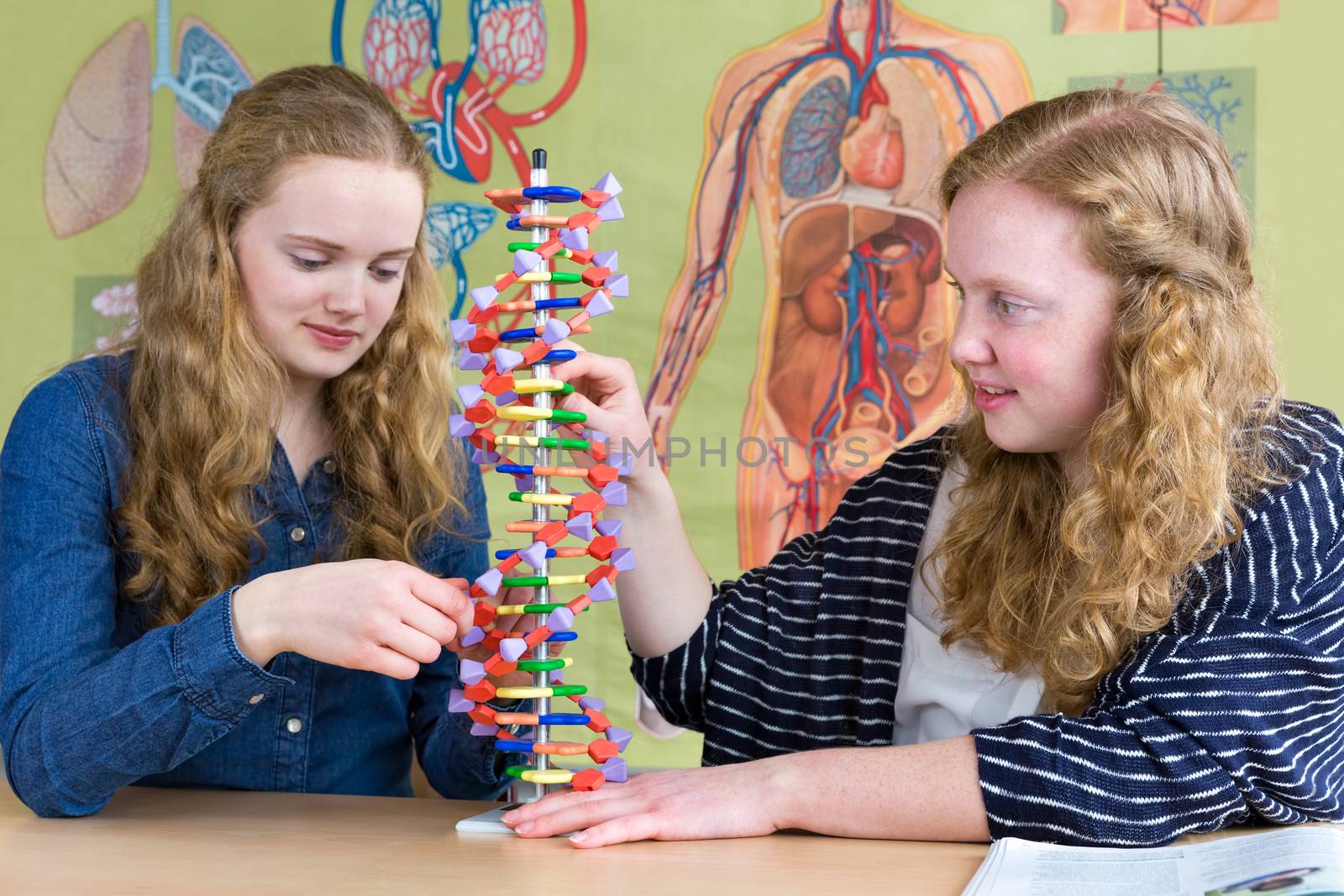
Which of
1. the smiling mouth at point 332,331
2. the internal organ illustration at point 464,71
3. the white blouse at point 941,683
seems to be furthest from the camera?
the internal organ illustration at point 464,71

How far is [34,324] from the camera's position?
2590 mm

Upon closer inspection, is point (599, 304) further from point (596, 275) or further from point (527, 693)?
point (527, 693)

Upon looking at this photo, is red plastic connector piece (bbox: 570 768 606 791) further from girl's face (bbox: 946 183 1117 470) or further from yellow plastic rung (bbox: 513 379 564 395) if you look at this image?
girl's face (bbox: 946 183 1117 470)

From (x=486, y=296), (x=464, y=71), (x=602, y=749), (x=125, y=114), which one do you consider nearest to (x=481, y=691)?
(x=602, y=749)

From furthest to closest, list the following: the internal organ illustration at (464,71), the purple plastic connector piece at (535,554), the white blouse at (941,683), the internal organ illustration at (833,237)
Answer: the internal organ illustration at (464,71) → the internal organ illustration at (833,237) → the white blouse at (941,683) → the purple plastic connector piece at (535,554)

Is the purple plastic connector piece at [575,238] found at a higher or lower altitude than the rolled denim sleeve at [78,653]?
higher

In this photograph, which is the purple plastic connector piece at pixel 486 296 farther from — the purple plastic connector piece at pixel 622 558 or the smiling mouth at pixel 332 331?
the smiling mouth at pixel 332 331

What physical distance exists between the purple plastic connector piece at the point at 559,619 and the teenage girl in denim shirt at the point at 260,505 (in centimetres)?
8

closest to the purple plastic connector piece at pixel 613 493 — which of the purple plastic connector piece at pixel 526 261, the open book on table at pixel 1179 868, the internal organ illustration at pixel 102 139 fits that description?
the purple plastic connector piece at pixel 526 261

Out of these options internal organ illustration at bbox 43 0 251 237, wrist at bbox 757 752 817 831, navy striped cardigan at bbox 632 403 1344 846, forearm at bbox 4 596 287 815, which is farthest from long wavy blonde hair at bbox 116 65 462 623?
internal organ illustration at bbox 43 0 251 237

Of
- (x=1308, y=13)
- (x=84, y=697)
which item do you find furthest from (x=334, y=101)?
(x=1308, y=13)

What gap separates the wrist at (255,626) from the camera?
1143 millimetres

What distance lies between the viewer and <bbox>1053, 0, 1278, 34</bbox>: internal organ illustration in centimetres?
209

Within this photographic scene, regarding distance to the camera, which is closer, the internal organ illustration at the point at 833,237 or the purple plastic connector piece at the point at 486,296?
the purple plastic connector piece at the point at 486,296
